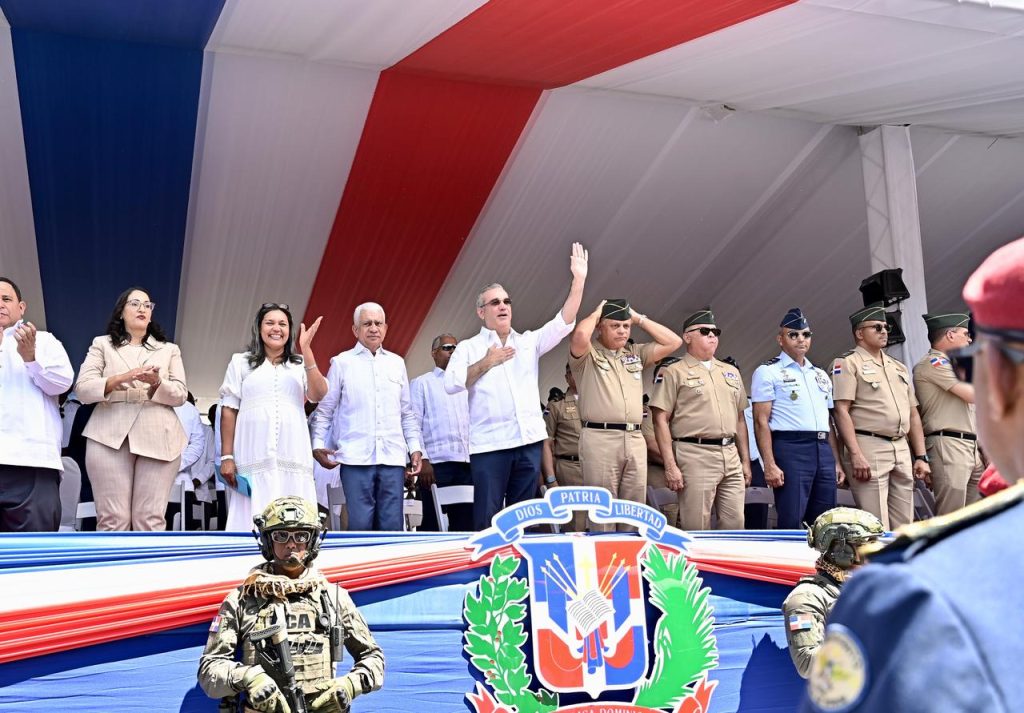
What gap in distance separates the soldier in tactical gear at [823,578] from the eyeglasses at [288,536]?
2076mm

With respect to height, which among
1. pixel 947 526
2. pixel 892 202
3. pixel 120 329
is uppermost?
pixel 892 202

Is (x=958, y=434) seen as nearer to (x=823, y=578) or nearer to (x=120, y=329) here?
(x=823, y=578)

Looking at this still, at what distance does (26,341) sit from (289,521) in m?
1.44

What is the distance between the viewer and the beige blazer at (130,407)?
4570 millimetres

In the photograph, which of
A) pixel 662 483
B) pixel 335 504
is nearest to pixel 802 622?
pixel 662 483

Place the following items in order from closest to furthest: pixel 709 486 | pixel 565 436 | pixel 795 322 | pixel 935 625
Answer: pixel 935 625, pixel 709 486, pixel 795 322, pixel 565 436

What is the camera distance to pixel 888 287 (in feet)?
23.5

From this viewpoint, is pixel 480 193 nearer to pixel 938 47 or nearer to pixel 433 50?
pixel 433 50

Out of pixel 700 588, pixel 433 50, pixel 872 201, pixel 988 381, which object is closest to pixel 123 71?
pixel 433 50

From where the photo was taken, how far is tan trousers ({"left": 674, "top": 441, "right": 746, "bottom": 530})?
18.4 feet

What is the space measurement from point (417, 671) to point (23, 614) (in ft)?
4.86

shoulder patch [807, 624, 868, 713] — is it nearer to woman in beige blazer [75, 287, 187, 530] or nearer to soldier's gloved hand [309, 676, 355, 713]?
soldier's gloved hand [309, 676, 355, 713]

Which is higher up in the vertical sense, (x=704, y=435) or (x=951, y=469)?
(x=704, y=435)

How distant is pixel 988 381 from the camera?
916 mm
